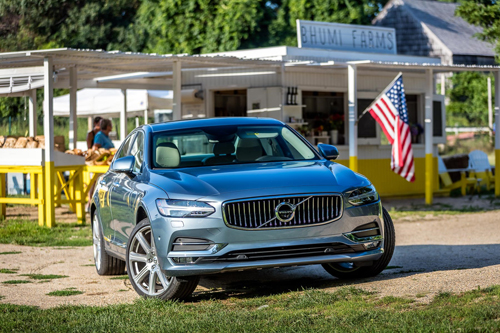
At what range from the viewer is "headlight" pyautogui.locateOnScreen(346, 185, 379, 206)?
7.05 meters

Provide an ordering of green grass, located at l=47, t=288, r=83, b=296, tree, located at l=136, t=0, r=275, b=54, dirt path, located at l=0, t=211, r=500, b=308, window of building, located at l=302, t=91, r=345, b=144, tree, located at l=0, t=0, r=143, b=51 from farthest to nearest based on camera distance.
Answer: tree, located at l=136, t=0, r=275, b=54, tree, located at l=0, t=0, r=143, b=51, window of building, located at l=302, t=91, r=345, b=144, green grass, located at l=47, t=288, r=83, b=296, dirt path, located at l=0, t=211, r=500, b=308

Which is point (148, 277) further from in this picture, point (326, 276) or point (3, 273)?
point (3, 273)

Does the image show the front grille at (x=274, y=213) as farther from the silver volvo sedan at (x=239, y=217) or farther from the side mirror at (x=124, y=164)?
the side mirror at (x=124, y=164)

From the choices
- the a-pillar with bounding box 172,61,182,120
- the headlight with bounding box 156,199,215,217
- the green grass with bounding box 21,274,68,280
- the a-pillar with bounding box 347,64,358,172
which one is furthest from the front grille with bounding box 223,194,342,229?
the a-pillar with bounding box 347,64,358,172

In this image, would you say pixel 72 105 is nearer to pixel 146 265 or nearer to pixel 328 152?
pixel 328 152

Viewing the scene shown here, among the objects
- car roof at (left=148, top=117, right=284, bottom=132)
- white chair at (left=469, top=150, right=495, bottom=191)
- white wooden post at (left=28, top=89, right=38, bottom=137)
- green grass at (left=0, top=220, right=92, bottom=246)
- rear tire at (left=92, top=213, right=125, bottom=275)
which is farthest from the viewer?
white chair at (left=469, top=150, right=495, bottom=191)

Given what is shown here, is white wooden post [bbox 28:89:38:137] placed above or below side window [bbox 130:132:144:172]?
above

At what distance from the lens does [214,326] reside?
5.84 metres

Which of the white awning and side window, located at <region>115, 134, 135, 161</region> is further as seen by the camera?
the white awning

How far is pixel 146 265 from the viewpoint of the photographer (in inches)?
284

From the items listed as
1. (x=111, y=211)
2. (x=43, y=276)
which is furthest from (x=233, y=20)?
(x=111, y=211)

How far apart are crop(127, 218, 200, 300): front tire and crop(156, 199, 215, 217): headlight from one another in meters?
0.30

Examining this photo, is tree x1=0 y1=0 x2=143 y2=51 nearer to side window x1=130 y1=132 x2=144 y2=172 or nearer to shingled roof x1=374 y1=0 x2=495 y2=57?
shingled roof x1=374 y1=0 x2=495 y2=57

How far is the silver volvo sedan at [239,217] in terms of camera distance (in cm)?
672
